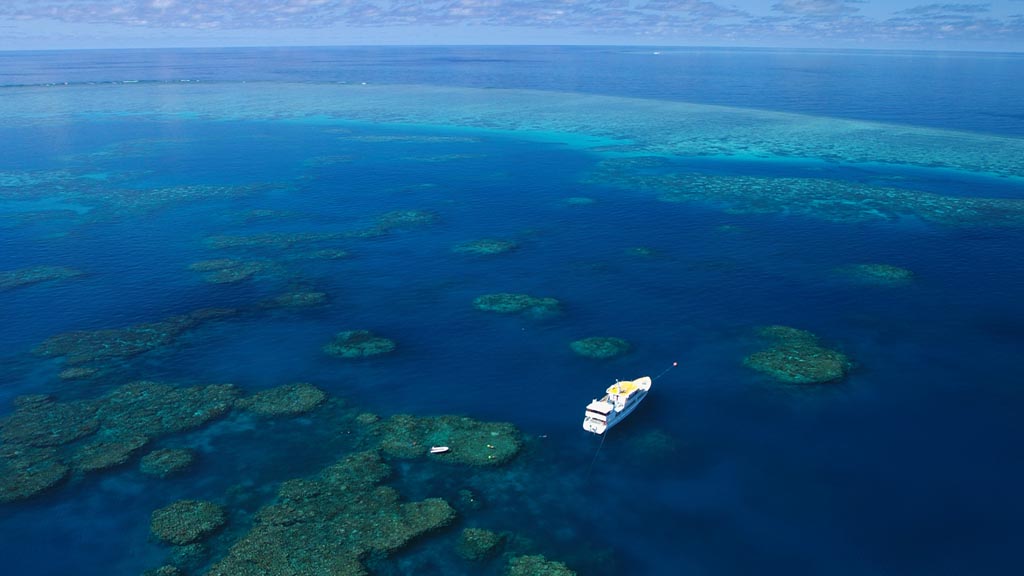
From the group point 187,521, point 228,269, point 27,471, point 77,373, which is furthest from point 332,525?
point 228,269

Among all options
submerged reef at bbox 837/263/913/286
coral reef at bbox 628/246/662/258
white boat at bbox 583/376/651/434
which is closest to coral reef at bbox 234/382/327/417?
white boat at bbox 583/376/651/434

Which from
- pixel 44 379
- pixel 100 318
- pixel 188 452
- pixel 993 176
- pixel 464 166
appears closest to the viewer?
pixel 188 452

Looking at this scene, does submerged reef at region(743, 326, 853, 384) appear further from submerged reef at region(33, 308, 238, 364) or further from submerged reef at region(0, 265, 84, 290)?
submerged reef at region(0, 265, 84, 290)

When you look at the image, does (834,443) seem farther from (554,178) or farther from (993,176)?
(993,176)

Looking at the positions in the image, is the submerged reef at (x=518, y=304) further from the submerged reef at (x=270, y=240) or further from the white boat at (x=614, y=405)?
the submerged reef at (x=270, y=240)

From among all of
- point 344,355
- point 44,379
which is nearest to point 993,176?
point 344,355

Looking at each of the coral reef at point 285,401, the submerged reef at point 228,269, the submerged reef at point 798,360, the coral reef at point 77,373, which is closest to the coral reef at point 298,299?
the submerged reef at point 228,269

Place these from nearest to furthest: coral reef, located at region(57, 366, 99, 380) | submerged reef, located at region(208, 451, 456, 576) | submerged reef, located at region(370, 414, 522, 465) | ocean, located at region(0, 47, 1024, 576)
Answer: submerged reef, located at region(208, 451, 456, 576) < ocean, located at region(0, 47, 1024, 576) < submerged reef, located at region(370, 414, 522, 465) < coral reef, located at region(57, 366, 99, 380)
